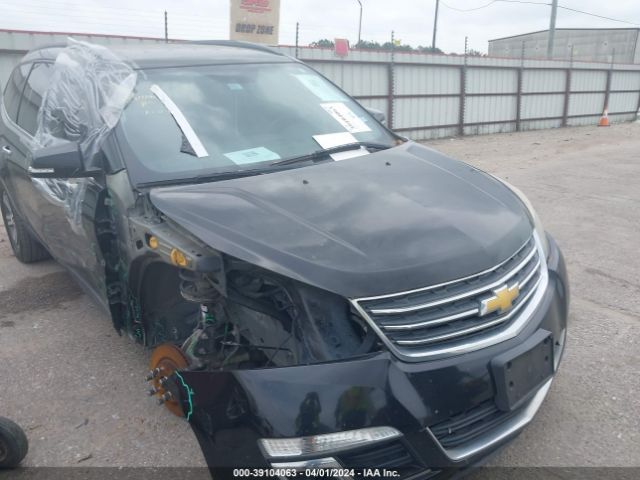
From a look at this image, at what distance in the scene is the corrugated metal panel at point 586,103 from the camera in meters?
20.5

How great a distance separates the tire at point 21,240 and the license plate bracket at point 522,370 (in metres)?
4.28

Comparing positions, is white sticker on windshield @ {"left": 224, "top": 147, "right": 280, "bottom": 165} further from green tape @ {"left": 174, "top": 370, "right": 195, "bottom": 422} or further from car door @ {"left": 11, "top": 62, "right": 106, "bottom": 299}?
green tape @ {"left": 174, "top": 370, "right": 195, "bottom": 422}

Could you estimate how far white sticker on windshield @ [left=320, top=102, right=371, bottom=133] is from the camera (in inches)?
138

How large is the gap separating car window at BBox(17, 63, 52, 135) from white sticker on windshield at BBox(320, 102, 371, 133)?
6.48ft

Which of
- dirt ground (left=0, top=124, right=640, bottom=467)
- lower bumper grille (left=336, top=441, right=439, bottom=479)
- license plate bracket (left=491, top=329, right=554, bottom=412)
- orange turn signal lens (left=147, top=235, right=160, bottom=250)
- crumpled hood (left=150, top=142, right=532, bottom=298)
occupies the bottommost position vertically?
dirt ground (left=0, top=124, right=640, bottom=467)

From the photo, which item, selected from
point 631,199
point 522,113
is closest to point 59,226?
point 631,199

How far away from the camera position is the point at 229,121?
318cm

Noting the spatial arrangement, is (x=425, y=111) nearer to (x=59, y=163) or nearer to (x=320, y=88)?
(x=320, y=88)

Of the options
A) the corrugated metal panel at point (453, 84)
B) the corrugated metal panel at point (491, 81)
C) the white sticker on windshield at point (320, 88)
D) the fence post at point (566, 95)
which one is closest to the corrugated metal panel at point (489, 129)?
the corrugated metal panel at point (453, 84)

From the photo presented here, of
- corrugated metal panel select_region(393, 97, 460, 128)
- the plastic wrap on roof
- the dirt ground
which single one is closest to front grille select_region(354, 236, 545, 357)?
the dirt ground

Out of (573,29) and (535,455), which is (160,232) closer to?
(535,455)

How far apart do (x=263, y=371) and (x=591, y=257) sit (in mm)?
4214

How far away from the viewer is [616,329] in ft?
12.4

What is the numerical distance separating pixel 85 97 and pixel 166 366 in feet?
5.40
